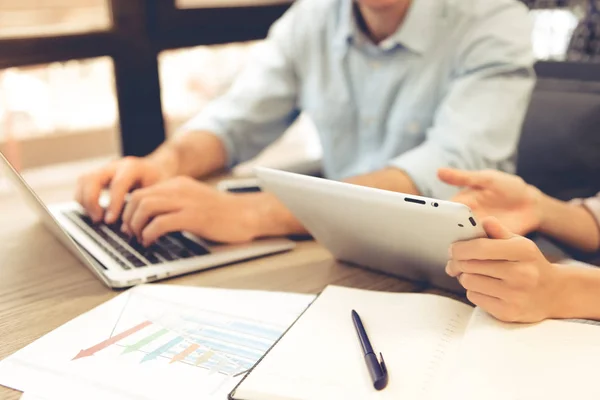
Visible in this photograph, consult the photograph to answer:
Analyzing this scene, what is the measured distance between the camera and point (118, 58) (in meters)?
1.54

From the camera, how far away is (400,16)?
1.23 m

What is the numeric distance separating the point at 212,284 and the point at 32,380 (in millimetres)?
263

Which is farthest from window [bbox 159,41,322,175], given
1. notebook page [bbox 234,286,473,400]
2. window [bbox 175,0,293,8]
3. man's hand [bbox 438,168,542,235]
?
notebook page [bbox 234,286,473,400]

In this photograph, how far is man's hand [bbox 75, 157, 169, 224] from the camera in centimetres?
97

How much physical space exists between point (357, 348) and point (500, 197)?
0.33m

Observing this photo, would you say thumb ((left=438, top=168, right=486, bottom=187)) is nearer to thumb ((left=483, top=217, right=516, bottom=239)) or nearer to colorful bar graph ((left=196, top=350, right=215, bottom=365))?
thumb ((left=483, top=217, right=516, bottom=239))

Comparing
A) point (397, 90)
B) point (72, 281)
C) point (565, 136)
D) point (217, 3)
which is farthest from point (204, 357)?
point (217, 3)

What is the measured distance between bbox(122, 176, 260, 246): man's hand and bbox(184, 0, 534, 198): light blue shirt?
289 millimetres

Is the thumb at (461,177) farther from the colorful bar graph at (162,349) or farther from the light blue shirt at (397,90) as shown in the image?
the colorful bar graph at (162,349)

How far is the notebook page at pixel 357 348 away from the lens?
0.52 metres

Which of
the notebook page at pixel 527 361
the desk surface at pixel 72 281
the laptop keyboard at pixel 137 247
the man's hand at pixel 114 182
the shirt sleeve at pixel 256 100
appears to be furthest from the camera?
the shirt sleeve at pixel 256 100

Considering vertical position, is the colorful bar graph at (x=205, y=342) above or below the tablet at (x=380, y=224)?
below

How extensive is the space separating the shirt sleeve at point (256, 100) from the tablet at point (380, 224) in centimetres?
58

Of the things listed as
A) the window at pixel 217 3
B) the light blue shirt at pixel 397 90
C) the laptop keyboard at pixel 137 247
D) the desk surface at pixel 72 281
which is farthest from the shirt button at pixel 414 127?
the window at pixel 217 3
